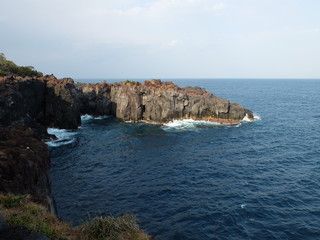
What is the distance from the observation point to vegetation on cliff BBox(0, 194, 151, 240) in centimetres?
1191

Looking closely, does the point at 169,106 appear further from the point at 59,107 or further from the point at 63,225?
the point at 63,225

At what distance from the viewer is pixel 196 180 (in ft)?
120

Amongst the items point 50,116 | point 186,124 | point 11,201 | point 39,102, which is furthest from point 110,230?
point 186,124

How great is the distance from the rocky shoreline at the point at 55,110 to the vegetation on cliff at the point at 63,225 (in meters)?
3.28

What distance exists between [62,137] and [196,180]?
38930 millimetres

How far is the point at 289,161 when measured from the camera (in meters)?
44.4

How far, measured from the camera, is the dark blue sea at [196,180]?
25922 mm

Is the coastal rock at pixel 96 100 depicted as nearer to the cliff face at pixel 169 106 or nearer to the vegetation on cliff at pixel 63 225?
the cliff face at pixel 169 106

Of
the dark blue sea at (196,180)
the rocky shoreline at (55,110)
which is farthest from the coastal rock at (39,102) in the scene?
the dark blue sea at (196,180)

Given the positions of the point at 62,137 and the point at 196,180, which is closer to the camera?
the point at 196,180

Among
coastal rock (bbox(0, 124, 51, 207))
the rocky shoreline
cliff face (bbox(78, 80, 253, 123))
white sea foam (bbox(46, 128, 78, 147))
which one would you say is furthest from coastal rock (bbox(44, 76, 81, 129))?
coastal rock (bbox(0, 124, 51, 207))

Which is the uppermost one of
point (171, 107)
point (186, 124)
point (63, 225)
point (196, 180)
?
point (171, 107)

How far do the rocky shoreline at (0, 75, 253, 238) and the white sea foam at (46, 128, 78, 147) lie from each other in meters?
2.03

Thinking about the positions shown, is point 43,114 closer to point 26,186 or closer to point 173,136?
point 173,136
